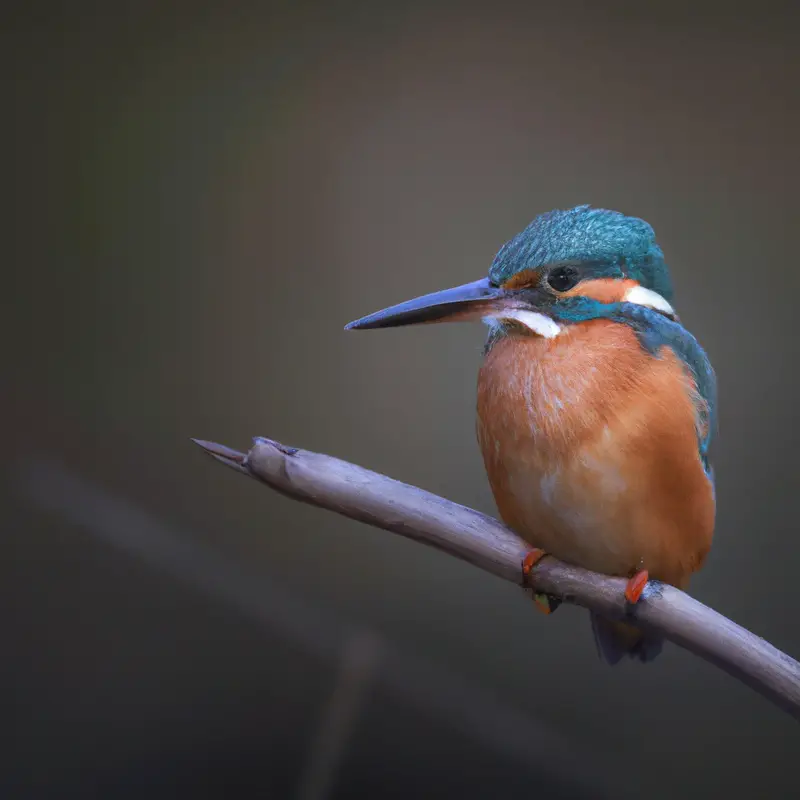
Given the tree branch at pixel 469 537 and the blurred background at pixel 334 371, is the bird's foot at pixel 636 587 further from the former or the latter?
the blurred background at pixel 334 371

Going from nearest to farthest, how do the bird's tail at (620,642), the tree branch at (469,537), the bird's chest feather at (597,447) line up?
the tree branch at (469,537), the bird's chest feather at (597,447), the bird's tail at (620,642)

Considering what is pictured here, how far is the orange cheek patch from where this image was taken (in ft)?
3.35

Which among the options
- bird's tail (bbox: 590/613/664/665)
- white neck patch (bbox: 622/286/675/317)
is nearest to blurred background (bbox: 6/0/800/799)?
bird's tail (bbox: 590/613/664/665)

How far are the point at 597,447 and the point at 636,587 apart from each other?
0.59ft

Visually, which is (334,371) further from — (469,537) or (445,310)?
(469,537)

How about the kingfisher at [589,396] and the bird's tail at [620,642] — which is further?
the bird's tail at [620,642]

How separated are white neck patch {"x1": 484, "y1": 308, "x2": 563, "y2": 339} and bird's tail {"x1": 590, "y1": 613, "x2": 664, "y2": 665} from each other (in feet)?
1.45

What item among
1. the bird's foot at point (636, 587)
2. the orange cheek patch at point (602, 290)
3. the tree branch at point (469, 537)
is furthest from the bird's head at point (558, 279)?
the bird's foot at point (636, 587)

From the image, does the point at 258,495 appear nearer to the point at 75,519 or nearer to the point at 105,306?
the point at 75,519

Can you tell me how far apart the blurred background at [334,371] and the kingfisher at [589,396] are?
1.03ft

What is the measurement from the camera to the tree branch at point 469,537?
0.90 metres

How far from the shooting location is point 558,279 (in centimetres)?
102

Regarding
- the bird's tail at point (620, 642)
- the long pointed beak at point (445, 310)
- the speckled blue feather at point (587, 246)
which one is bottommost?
the bird's tail at point (620, 642)

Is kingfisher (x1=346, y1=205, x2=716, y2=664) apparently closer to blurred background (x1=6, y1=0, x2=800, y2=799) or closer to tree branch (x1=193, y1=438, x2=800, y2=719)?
tree branch (x1=193, y1=438, x2=800, y2=719)
